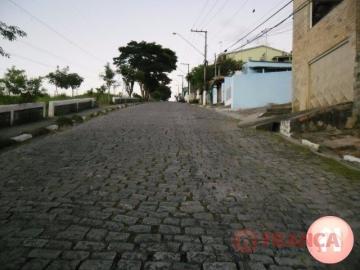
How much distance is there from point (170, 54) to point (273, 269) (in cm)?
6055

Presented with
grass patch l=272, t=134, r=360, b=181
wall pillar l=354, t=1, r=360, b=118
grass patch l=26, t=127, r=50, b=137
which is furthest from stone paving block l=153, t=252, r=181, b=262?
wall pillar l=354, t=1, r=360, b=118

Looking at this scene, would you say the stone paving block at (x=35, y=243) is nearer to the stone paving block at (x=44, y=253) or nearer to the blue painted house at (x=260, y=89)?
the stone paving block at (x=44, y=253)

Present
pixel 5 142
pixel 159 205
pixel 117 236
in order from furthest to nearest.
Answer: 1. pixel 5 142
2. pixel 159 205
3. pixel 117 236

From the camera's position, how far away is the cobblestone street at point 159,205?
11.2 feet

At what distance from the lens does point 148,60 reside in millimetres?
60094

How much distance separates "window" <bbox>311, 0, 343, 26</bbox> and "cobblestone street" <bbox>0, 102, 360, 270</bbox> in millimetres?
8444

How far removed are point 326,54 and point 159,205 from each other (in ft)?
36.4

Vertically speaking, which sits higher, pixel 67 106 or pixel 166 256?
pixel 67 106

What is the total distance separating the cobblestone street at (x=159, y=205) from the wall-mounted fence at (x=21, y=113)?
431cm

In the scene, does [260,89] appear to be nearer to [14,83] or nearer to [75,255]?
[14,83]

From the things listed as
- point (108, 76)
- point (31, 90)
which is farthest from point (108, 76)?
point (31, 90)

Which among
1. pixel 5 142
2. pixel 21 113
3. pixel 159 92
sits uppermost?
pixel 159 92

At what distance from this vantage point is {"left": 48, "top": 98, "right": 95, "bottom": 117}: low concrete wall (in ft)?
60.0

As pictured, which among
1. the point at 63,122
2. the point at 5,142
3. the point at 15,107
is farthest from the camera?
the point at 63,122
